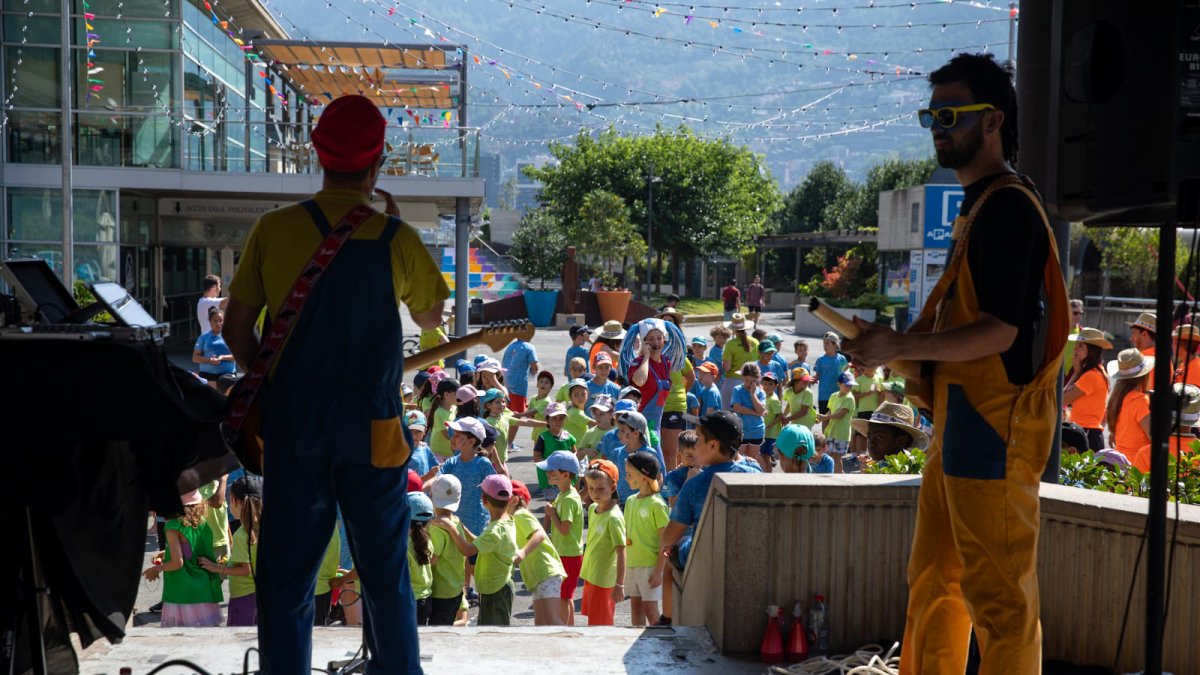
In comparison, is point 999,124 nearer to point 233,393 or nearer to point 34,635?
point 233,393

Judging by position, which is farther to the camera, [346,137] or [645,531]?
[645,531]

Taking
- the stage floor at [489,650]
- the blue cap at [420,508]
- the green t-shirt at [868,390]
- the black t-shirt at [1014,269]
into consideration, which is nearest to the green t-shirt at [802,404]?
the green t-shirt at [868,390]

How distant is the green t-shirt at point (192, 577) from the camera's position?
711 cm

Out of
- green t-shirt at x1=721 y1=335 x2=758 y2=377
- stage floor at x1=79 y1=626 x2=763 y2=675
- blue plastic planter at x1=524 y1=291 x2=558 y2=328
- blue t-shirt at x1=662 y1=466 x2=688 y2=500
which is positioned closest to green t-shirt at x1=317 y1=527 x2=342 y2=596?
blue t-shirt at x1=662 y1=466 x2=688 y2=500

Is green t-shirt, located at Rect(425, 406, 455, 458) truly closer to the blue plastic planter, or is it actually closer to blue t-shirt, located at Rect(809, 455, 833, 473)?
blue t-shirt, located at Rect(809, 455, 833, 473)

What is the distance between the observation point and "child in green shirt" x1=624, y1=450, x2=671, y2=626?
7.62m

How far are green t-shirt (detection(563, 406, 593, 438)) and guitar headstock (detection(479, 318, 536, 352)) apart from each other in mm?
7431

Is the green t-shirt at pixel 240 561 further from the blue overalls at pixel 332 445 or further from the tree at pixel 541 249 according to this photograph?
the tree at pixel 541 249

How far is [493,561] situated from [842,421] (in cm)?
643

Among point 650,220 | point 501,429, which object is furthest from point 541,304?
point 501,429

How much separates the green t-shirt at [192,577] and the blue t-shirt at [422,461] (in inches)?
71.5

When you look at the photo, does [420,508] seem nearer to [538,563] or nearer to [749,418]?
[538,563]

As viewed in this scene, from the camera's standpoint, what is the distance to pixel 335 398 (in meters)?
3.35

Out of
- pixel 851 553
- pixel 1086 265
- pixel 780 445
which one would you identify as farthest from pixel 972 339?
pixel 1086 265
